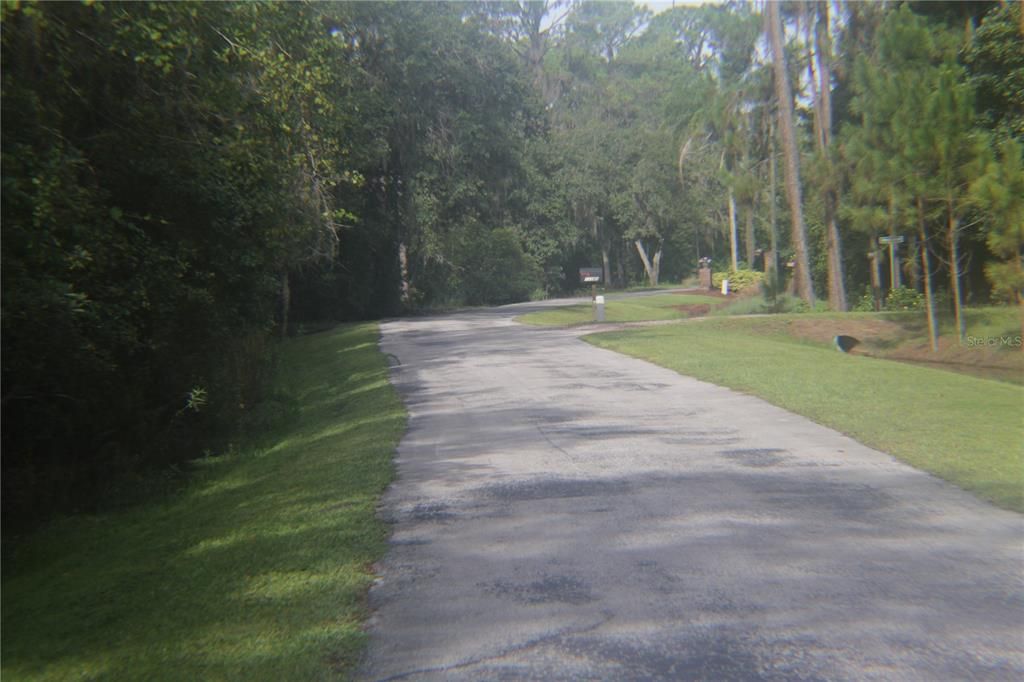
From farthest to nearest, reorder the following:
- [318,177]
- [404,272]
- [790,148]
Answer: [404,272] < [790,148] < [318,177]

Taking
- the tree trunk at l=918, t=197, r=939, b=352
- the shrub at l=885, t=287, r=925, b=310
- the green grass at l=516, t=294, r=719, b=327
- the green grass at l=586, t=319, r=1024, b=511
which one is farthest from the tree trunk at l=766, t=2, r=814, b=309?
the green grass at l=586, t=319, r=1024, b=511

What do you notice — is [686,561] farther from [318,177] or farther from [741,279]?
[741,279]

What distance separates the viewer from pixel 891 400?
503 inches

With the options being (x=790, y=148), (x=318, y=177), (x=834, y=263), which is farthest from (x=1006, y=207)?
(x=318, y=177)

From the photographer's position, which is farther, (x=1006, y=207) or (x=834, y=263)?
(x=834, y=263)

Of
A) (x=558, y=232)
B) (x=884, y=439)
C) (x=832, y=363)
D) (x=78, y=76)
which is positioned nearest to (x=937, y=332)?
(x=832, y=363)

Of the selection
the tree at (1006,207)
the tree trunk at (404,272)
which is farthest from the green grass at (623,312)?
the tree at (1006,207)

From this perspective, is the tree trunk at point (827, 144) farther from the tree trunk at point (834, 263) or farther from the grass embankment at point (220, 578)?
the grass embankment at point (220, 578)

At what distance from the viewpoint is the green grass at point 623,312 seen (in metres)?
31.9

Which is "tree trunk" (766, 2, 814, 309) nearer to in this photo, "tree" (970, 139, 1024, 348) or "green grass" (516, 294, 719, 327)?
"green grass" (516, 294, 719, 327)

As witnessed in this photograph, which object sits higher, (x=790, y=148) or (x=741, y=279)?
(x=790, y=148)

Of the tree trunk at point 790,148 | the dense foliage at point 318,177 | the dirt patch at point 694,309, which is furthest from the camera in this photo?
the dirt patch at point 694,309

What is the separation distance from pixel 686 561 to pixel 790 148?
93.3ft

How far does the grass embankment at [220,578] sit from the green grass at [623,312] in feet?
63.4
